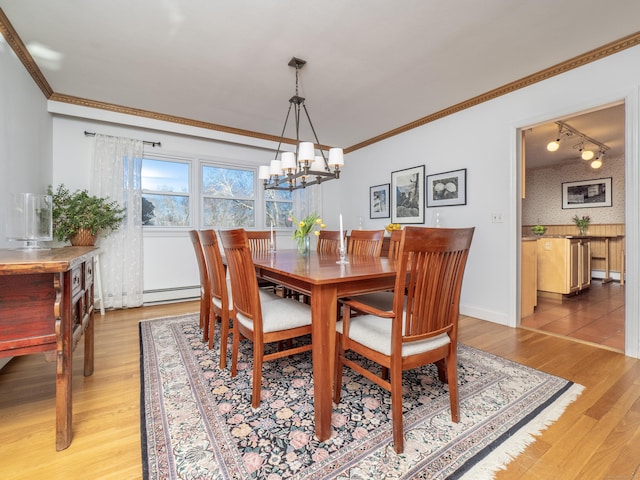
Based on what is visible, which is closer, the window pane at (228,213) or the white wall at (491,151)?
the white wall at (491,151)

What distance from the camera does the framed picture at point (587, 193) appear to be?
592cm

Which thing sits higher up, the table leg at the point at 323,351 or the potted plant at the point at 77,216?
the potted plant at the point at 77,216

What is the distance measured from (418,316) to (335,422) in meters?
0.70

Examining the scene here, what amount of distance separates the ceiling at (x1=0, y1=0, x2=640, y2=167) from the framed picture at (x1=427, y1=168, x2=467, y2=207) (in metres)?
0.86

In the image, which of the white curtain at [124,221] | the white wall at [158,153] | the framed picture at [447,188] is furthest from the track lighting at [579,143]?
the white curtain at [124,221]

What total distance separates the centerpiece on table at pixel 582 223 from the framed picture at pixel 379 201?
451 centimetres

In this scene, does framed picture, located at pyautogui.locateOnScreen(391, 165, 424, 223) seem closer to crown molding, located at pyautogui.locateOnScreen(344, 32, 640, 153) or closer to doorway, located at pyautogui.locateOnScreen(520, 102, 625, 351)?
crown molding, located at pyautogui.locateOnScreen(344, 32, 640, 153)

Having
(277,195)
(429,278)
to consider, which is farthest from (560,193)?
(429,278)

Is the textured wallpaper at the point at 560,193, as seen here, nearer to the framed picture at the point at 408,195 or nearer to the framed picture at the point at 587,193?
the framed picture at the point at 587,193

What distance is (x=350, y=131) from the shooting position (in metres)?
4.46

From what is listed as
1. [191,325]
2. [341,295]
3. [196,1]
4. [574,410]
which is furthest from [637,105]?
[191,325]

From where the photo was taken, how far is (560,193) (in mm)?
6586

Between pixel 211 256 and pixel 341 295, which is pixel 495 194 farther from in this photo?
pixel 211 256

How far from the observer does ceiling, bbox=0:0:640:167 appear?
77.4 inches
